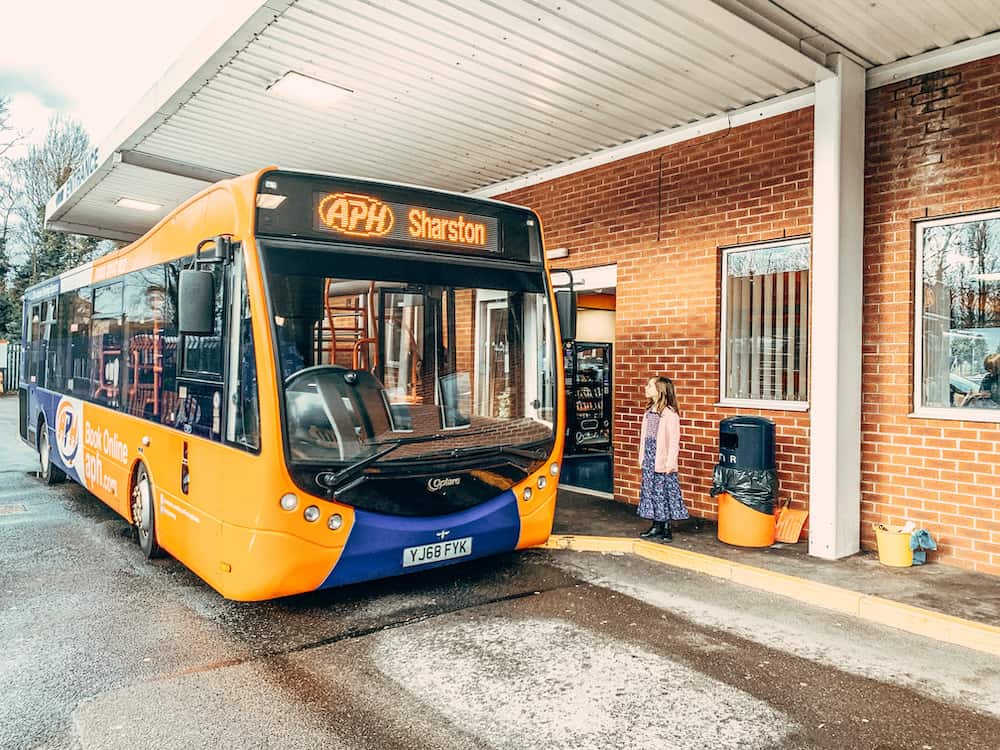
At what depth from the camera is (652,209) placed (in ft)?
27.7

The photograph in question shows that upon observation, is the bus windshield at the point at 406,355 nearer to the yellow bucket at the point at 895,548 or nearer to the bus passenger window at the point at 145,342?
the bus passenger window at the point at 145,342

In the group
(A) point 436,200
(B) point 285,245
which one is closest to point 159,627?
(B) point 285,245

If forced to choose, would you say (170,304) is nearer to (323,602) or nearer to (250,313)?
(250,313)

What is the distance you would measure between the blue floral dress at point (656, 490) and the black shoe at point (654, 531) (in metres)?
0.14

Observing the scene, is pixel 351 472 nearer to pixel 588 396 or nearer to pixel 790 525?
pixel 790 525

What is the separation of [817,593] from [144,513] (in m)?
5.35

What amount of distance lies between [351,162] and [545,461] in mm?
5909

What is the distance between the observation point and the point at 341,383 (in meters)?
4.67

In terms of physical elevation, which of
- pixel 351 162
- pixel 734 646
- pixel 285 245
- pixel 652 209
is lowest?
pixel 734 646

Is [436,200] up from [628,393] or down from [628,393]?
up

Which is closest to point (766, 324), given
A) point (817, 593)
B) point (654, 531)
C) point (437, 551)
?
point (654, 531)

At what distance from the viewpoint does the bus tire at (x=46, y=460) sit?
9.77 m

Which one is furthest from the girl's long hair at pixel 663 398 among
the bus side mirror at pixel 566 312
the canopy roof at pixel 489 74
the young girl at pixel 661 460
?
the canopy roof at pixel 489 74


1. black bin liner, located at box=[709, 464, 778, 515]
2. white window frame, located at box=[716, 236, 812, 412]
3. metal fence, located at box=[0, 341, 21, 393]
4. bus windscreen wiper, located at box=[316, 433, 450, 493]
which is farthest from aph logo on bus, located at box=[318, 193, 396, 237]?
metal fence, located at box=[0, 341, 21, 393]
